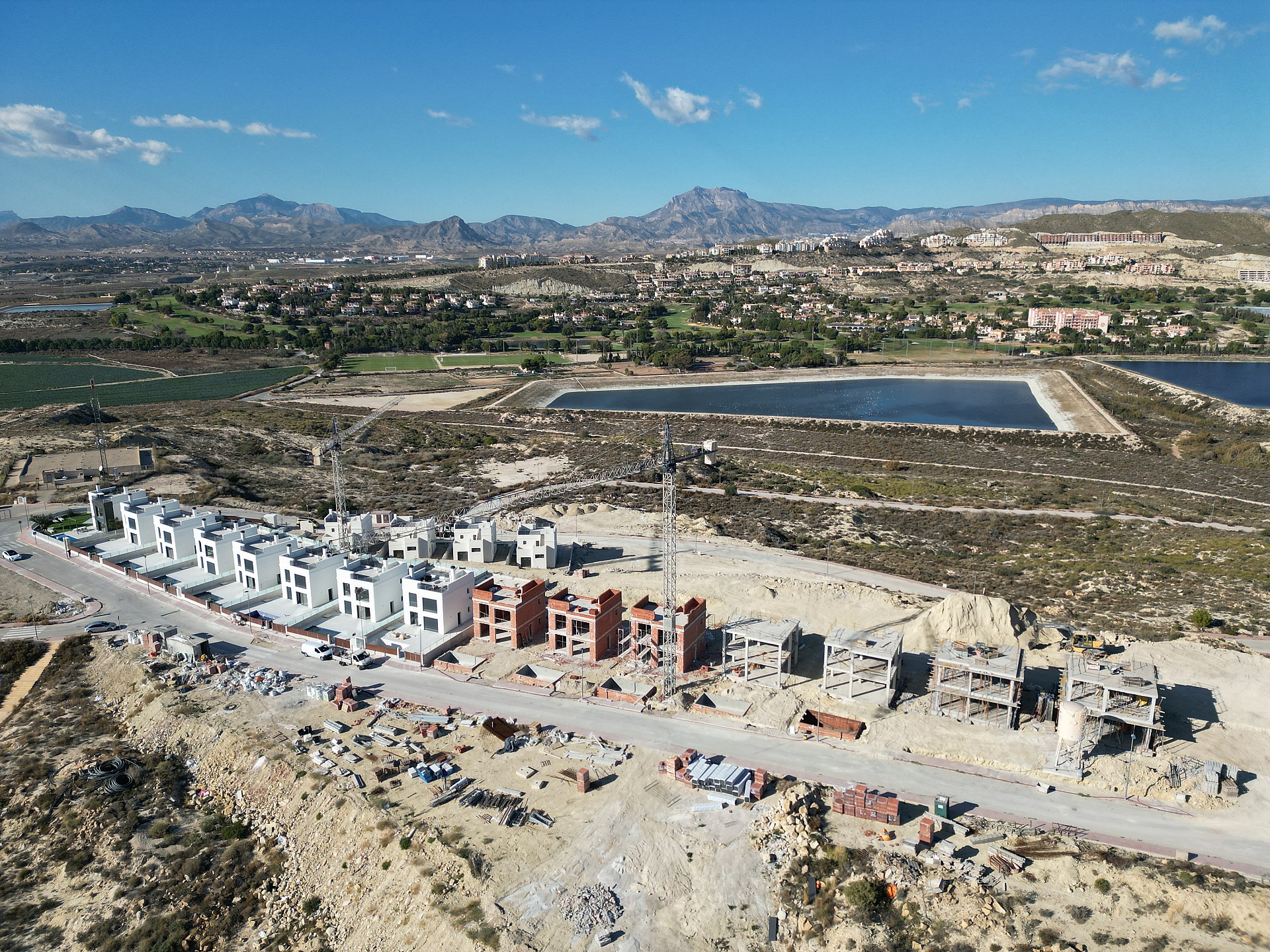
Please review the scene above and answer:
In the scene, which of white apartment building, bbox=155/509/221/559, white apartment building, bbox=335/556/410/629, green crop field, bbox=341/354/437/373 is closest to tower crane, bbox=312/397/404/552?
white apartment building, bbox=335/556/410/629

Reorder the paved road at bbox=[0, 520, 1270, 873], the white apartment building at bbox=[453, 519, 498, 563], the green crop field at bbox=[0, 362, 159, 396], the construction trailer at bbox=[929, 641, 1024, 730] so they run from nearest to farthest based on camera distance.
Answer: the paved road at bbox=[0, 520, 1270, 873] → the construction trailer at bbox=[929, 641, 1024, 730] → the white apartment building at bbox=[453, 519, 498, 563] → the green crop field at bbox=[0, 362, 159, 396]

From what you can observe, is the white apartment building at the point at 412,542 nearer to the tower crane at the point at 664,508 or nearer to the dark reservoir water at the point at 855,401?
the tower crane at the point at 664,508

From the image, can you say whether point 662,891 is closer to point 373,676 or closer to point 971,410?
point 373,676

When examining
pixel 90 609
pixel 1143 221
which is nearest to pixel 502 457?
pixel 90 609

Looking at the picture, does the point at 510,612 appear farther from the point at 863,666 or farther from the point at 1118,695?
the point at 1118,695

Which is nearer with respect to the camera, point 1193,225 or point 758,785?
point 758,785

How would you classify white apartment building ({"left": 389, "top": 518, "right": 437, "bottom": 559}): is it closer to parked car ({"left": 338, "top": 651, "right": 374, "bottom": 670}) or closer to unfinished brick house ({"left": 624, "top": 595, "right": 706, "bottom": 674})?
parked car ({"left": 338, "top": 651, "right": 374, "bottom": 670})

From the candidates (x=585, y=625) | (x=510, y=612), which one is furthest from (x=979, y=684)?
(x=510, y=612)
